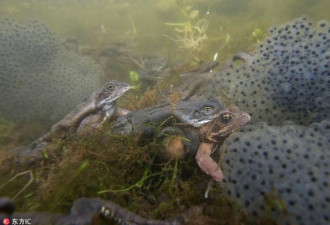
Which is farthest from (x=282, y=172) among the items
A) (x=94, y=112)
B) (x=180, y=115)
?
(x=94, y=112)

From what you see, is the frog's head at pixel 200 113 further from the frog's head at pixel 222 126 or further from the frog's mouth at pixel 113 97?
the frog's mouth at pixel 113 97

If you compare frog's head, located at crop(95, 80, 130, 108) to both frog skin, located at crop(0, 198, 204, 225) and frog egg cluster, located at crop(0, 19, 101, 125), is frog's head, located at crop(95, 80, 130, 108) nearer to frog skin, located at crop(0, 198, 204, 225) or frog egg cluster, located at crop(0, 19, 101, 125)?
frog skin, located at crop(0, 198, 204, 225)

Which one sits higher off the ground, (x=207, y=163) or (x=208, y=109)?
(x=208, y=109)

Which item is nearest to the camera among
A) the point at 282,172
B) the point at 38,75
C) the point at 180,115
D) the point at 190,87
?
the point at 282,172

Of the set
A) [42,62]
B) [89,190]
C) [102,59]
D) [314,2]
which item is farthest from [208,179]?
[314,2]

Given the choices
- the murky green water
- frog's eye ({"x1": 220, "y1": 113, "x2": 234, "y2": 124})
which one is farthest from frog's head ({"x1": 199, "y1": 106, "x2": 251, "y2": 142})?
the murky green water

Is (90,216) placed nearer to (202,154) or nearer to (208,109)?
(202,154)

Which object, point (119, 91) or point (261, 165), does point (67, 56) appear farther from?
point (261, 165)
